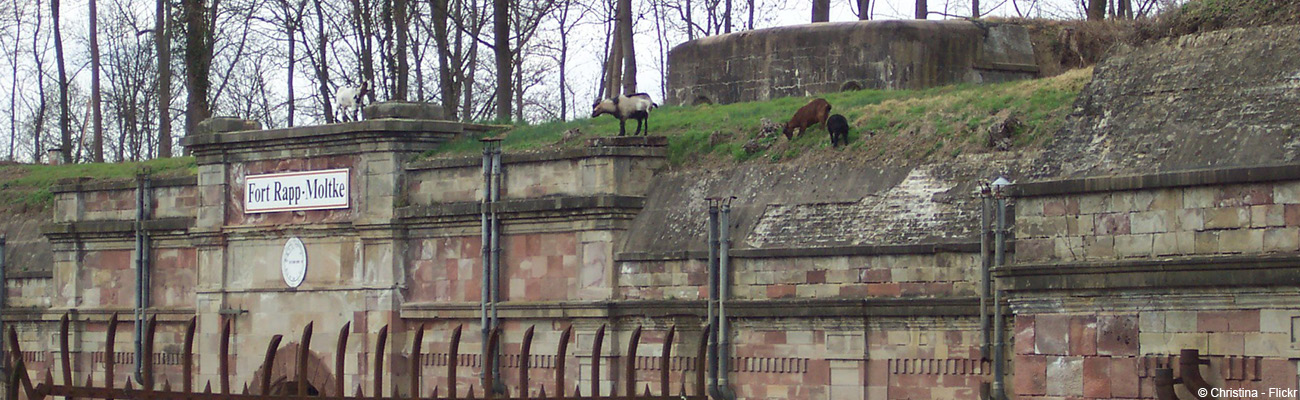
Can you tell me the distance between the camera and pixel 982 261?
21109mm

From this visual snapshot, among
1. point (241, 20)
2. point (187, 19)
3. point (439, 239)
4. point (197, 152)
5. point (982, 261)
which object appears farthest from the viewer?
point (241, 20)

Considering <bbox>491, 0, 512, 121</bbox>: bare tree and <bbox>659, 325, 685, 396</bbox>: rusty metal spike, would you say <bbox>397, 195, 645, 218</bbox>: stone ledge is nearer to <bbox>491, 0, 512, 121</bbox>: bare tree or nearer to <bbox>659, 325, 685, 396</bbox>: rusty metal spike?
<bbox>659, 325, 685, 396</bbox>: rusty metal spike

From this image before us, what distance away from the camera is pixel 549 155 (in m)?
26.2

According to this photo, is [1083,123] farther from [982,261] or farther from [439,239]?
[439,239]

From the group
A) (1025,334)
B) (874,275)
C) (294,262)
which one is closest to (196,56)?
(294,262)

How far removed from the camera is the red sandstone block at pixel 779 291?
23.4 m

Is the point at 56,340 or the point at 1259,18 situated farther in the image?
the point at 56,340

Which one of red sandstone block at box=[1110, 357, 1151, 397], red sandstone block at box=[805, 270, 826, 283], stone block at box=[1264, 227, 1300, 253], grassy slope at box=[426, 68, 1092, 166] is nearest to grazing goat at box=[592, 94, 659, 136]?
grassy slope at box=[426, 68, 1092, 166]

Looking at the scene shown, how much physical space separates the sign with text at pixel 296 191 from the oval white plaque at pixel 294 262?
1.66 feet

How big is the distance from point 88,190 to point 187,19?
814 cm

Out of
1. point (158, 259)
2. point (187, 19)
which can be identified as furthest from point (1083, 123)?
point (187, 19)

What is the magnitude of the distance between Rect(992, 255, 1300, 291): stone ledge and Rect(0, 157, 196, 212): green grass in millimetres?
17228

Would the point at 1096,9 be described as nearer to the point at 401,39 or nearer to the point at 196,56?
the point at 401,39

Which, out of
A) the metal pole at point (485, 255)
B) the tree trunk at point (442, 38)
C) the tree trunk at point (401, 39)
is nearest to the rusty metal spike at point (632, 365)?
the metal pole at point (485, 255)
